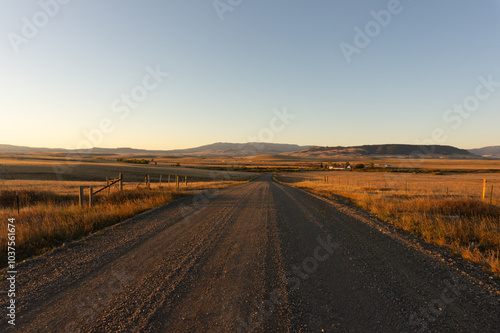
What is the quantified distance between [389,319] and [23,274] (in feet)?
21.2

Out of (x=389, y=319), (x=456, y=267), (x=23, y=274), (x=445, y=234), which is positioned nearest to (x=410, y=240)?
(x=445, y=234)

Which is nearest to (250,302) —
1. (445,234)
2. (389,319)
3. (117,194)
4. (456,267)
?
(389,319)

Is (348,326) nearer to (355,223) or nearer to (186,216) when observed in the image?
(355,223)

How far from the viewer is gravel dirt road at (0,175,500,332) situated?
361 centimetres

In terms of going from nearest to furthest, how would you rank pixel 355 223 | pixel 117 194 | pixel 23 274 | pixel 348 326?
pixel 348 326 → pixel 23 274 → pixel 355 223 → pixel 117 194

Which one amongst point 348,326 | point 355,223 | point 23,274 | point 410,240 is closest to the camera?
point 348,326

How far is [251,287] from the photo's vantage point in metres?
4.65

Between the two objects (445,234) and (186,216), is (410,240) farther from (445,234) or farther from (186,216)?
(186,216)

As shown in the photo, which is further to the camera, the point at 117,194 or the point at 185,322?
the point at 117,194

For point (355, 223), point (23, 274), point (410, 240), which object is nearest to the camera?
point (23, 274)

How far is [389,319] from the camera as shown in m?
3.69

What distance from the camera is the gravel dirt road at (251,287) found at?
11.8 ft

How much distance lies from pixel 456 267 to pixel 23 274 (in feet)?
28.8

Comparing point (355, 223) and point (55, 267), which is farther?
point (355, 223)
